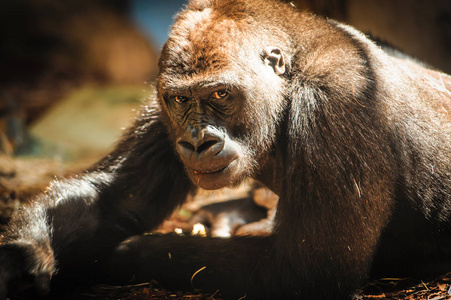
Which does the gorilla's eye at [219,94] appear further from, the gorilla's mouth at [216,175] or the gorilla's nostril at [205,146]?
the gorilla's mouth at [216,175]

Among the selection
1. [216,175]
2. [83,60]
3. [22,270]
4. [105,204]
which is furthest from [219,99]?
[83,60]

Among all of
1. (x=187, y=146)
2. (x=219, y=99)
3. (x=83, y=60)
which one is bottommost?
(x=83, y=60)

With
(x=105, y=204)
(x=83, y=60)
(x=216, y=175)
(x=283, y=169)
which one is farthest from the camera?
(x=83, y=60)

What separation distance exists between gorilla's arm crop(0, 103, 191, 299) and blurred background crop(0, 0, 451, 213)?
6.40 ft

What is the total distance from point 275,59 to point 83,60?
1025cm

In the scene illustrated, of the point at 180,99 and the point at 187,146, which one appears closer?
the point at 187,146

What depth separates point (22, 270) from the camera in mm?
3037

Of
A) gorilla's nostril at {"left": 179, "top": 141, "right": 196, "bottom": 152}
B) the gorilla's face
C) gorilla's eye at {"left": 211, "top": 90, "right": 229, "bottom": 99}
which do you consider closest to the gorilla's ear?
the gorilla's face

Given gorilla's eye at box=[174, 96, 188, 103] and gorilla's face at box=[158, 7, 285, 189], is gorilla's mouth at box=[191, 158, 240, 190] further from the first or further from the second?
gorilla's eye at box=[174, 96, 188, 103]

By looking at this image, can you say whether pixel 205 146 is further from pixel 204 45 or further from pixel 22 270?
pixel 22 270

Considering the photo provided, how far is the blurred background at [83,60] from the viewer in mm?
5918

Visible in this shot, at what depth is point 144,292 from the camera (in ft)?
11.3

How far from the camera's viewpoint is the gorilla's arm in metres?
3.60

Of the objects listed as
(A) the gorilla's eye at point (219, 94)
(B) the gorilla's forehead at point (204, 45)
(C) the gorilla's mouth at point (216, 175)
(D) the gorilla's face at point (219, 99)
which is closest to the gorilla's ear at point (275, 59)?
(D) the gorilla's face at point (219, 99)
